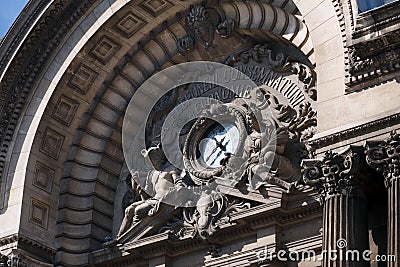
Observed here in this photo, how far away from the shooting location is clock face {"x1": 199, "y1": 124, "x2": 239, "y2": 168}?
24.4m

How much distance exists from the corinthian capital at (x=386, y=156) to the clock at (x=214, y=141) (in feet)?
15.4

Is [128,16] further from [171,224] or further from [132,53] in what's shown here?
[171,224]

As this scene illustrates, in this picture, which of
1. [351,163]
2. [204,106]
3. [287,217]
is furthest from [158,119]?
[351,163]

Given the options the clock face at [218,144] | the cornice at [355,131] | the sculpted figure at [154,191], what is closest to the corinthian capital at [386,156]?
the cornice at [355,131]

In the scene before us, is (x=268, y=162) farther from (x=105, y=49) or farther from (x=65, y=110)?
(x=65, y=110)

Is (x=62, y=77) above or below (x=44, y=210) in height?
above

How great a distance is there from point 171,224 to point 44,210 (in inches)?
118

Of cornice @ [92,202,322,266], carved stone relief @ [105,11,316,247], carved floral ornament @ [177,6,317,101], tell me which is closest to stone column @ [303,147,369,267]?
cornice @ [92,202,322,266]

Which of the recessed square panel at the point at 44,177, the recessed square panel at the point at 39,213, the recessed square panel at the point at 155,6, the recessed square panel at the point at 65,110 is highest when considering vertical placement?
the recessed square panel at the point at 155,6

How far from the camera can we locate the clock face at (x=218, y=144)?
24.4 meters

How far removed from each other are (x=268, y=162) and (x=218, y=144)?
6.17 feet

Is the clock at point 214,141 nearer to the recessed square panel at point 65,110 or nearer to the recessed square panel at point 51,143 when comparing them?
the recessed square panel at point 65,110

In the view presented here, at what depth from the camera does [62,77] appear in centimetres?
2609

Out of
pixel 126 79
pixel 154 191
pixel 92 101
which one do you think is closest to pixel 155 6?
pixel 126 79
